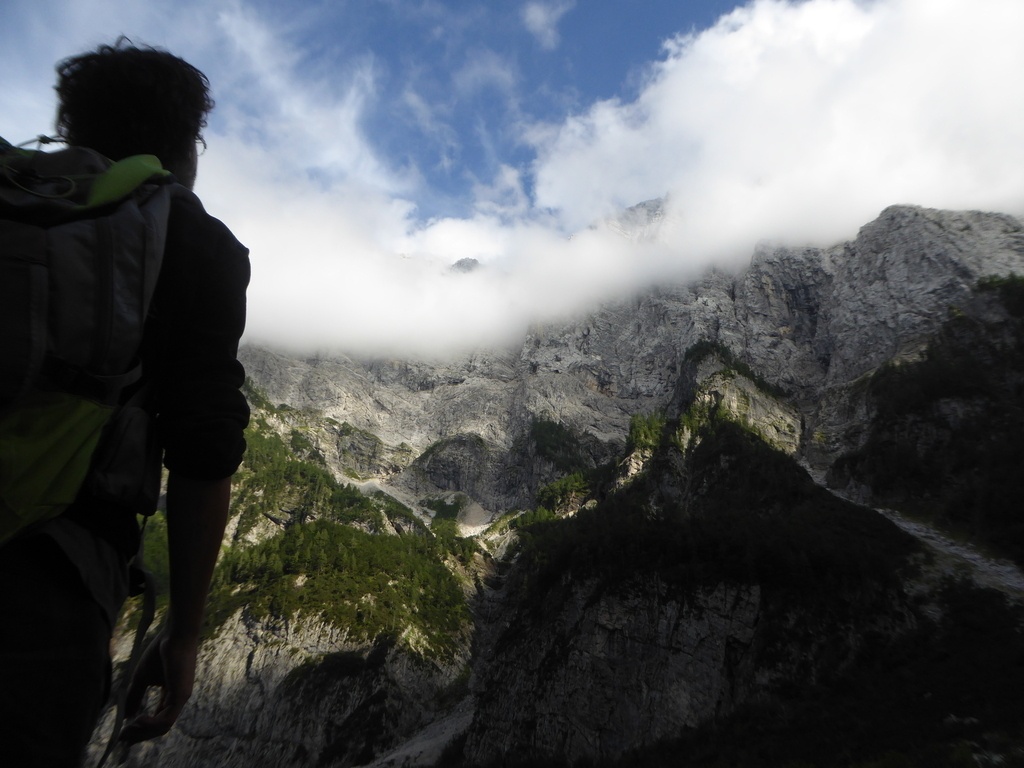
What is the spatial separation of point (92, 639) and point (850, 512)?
6422 cm

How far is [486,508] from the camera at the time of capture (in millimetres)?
146625

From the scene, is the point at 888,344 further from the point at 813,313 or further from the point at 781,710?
the point at 781,710

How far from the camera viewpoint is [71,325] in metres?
1.64

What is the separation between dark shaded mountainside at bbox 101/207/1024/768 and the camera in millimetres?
33656

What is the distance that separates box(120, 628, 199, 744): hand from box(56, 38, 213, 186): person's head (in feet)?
6.51

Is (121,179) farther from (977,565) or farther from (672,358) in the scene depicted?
(672,358)

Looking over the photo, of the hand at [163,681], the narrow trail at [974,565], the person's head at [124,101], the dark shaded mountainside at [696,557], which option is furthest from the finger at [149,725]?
the narrow trail at [974,565]

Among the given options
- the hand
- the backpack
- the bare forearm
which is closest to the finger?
the hand

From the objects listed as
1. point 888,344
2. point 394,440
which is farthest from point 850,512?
point 394,440

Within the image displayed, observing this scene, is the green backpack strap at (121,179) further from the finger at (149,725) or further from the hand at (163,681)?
the finger at (149,725)

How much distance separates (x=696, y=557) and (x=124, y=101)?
143 feet

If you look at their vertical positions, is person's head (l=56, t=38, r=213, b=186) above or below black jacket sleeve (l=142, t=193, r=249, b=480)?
above

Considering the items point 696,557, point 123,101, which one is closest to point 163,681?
point 123,101

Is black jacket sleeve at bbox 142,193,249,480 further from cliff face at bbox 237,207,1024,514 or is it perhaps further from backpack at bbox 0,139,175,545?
cliff face at bbox 237,207,1024,514
